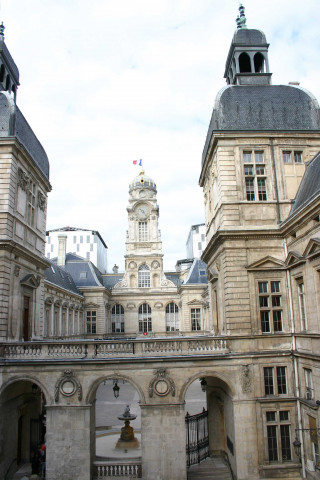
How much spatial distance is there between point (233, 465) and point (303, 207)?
10883 millimetres

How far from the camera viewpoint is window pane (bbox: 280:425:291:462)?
15.9 meters

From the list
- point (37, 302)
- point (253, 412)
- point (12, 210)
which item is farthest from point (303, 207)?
point (37, 302)

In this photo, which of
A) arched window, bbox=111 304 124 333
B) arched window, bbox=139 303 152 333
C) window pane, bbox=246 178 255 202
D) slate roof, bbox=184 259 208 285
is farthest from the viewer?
arched window, bbox=111 304 124 333

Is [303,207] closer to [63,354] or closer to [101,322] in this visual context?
[63,354]

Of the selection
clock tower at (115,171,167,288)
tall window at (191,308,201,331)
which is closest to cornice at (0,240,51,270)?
tall window at (191,308,201,331)

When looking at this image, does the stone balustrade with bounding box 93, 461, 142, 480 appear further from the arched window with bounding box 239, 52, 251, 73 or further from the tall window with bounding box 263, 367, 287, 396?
the arched window with bounding box 239, 52, 251, 73

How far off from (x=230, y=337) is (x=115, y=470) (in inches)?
285

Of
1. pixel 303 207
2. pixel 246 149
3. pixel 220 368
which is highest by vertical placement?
pixel 246 149

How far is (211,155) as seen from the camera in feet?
66.0

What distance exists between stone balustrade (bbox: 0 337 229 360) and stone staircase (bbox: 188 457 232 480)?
5294 mm

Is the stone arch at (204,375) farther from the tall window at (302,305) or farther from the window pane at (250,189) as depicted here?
the window pane at (250,189)

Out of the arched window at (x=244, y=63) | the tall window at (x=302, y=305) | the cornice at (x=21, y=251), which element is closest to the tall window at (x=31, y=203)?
the cornice at (x=21, y=251)

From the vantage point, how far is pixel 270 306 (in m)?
17.2

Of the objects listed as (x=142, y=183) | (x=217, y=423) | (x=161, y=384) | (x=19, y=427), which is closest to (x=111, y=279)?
(x=142, y=183)
